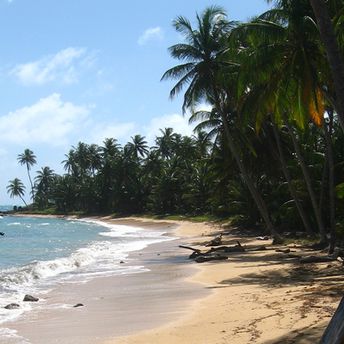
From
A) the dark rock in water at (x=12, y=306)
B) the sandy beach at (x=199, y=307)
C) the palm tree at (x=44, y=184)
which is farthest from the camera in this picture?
the palm tree at (x=44, y=184)

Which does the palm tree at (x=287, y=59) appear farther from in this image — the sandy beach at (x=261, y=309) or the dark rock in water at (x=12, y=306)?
the dark rock in water at (x=12, y=306)

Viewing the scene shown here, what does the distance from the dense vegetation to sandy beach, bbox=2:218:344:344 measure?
3.36 meters

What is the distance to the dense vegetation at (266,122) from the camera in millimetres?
15180

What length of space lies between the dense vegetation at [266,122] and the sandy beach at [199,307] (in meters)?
3.36

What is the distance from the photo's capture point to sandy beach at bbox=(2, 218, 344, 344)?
26.5ft

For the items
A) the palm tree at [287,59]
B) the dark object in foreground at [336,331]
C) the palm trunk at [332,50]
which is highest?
the palm tree at [287,59]

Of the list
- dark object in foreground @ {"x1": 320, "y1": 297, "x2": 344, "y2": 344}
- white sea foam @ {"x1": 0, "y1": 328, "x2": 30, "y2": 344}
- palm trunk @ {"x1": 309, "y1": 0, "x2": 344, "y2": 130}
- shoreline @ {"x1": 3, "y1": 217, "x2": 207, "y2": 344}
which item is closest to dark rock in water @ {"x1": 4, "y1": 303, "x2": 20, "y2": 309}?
shoreline @ {"x1": 3, "y1": 217, "x2": 207, "y2": 344}

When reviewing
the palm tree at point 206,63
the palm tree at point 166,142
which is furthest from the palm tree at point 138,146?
the palm tree at point 206,63

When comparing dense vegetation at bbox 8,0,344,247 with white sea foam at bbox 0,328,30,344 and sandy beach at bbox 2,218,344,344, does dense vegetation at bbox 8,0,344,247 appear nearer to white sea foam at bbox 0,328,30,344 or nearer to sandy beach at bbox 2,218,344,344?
sandy beach at bbox 2,218,344,344

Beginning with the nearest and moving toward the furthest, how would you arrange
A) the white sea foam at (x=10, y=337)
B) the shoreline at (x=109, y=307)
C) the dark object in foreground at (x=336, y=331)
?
the dark object in foreground at (x=336, y=331) → the white sea foam at (x=10, y=337) → the shoreline at (x=109, y=307)

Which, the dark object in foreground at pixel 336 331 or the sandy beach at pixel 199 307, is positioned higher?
the dark object in foreground at pixel 336 331

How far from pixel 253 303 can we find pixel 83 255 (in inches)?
609

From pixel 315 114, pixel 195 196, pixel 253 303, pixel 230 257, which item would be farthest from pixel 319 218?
pixel 195 196

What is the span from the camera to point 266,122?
28812 mm
